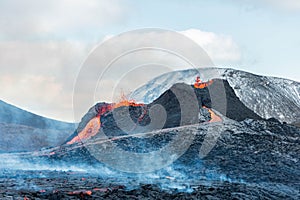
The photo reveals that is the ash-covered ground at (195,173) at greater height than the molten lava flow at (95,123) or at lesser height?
lesser

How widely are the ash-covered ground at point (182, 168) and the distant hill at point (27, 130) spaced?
62.6 feet

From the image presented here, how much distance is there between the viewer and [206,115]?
3033 cm

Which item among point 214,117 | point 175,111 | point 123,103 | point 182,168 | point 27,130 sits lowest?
point 182,168

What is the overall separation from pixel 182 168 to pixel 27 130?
33.2 m

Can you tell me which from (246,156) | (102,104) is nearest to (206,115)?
(246,156)

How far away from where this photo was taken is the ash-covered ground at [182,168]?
16609mm

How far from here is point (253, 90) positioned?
44.8 m

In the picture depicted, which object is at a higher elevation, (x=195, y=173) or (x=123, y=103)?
(x=123, y=103)

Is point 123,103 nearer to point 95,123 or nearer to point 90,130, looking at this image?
point 95,123

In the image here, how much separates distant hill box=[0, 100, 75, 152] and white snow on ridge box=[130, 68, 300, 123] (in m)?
12.8

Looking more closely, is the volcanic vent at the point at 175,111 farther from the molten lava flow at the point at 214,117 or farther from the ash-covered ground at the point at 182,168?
the ash-covered ground at the point at 182,168

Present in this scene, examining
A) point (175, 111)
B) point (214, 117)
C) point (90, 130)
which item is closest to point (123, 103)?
point (90, 130)

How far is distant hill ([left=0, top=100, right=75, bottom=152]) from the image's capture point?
47.1 metres

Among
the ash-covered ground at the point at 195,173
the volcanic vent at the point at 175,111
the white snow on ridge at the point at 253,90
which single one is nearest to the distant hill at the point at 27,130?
the volcanic vent at the point at 175,111
